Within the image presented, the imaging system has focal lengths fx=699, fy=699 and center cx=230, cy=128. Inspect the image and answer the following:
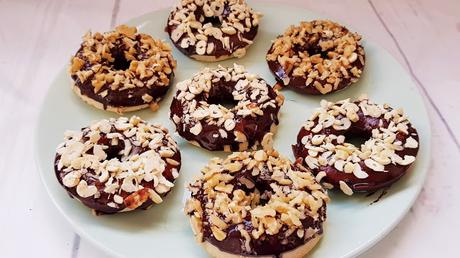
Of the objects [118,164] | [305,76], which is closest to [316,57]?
[305,76]

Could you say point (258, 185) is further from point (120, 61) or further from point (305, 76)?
point (120, 61)

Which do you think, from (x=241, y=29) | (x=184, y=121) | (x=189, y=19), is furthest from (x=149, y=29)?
(x=184, y=121)

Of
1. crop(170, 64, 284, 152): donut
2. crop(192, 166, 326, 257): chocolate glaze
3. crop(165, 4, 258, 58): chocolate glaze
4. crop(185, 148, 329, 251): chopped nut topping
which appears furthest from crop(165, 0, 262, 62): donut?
crop(192, 166, 326, 257): chocolate glaze

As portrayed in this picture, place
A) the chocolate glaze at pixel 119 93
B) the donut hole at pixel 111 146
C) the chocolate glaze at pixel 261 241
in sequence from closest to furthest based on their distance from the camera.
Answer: the chocolate glaze at pixel 261 241, the donut hole at pixel 111 146, the chocolate glaze at pixel 119 93

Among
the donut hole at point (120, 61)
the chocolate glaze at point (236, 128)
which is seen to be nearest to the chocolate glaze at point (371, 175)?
the chocolate glaze at point (236, 128)

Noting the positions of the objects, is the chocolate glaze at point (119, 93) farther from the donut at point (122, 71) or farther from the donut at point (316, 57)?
the donut at point (316, 57)
